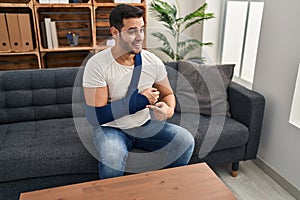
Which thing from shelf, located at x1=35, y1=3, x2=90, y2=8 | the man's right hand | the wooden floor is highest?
shelf, located at x1=35, y1=3, x2=90, y2=8

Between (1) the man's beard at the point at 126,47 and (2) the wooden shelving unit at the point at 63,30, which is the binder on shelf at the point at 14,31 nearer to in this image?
(2) the wooden shelving unit at the point at 63,30

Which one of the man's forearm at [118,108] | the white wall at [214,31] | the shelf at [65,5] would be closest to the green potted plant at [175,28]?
the white wall at [214,31]

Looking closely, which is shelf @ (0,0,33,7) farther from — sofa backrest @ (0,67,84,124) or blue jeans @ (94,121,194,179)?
blue jeans @ (94,121,194,179)

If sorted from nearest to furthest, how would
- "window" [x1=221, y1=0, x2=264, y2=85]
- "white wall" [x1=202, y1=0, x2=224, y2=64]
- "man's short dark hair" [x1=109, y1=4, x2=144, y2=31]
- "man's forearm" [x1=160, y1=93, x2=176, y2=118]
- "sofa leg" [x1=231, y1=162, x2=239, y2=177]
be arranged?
"man's short dark hair" [x1=109, y1=4, x2=144, y2=31] → "man's forearm" [x1=160, y1=93, x2=176, y2=118] → "sofa leg" [x1=231, y1=162, x2=239, y2=177] → "window" [x1=221, y1=0, x2=264, y2=85] → "white wall" [x1=202, y1=0, x2=224, y2=64]

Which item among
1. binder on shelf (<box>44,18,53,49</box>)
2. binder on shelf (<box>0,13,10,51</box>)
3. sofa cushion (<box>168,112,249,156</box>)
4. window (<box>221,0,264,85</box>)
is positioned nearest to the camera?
sofa cushion (<box>168,112,249,156</box>)

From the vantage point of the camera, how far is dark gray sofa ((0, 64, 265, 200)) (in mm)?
1393

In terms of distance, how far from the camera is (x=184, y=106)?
6.24 ft

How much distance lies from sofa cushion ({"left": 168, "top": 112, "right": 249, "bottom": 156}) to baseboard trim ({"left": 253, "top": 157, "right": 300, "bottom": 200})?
1.06 feet

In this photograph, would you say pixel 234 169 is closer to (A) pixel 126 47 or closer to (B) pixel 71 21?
(A) pixel 126 47

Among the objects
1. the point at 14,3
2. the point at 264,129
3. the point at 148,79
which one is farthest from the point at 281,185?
the point at 14,3

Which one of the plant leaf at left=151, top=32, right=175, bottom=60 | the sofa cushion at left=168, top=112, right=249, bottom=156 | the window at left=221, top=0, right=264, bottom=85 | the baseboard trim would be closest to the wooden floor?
the baseboard trim

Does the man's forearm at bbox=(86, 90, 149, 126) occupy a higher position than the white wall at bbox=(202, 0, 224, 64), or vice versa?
the white wall at bbox=(202, 0, 224, 64)

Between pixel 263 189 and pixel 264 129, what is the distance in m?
0.42

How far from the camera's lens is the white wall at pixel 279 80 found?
5.30 ft
